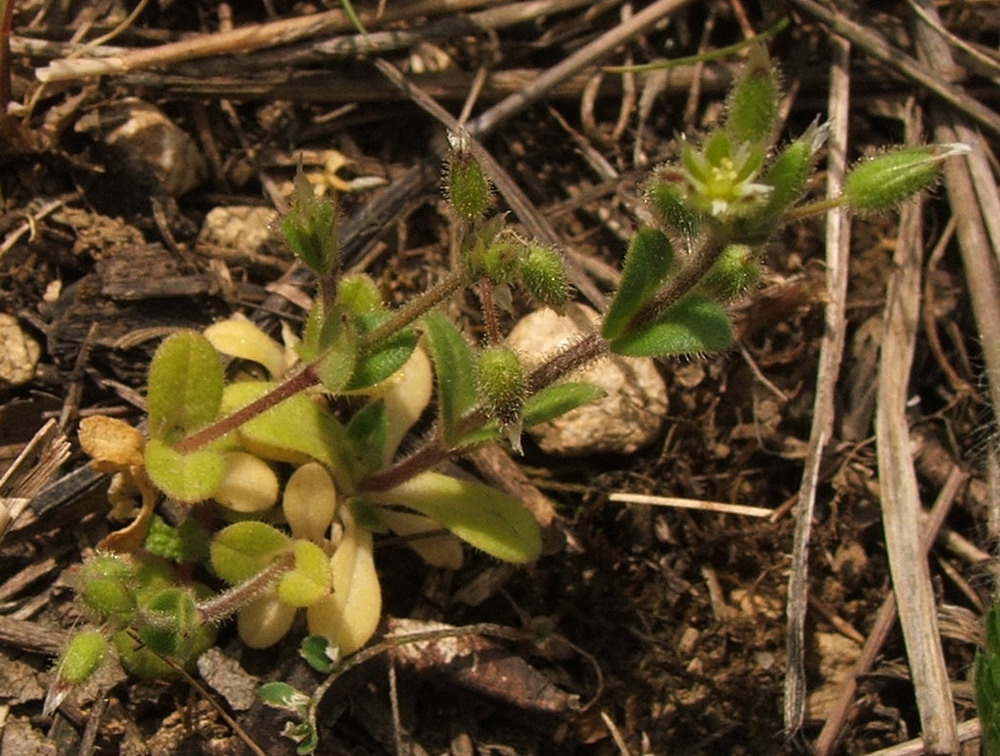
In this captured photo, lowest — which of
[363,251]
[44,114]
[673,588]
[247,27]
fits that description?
[673,588]

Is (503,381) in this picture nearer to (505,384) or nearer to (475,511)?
(505,384)

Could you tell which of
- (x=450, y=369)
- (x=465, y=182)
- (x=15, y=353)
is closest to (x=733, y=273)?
(x=465, y=182)

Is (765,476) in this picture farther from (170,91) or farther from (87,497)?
(170,91)

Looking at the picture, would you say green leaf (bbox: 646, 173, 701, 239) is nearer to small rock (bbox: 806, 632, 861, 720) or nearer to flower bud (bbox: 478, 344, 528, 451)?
flower bud (bbox: 478, 344, 528, 451)

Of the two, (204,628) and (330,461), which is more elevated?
(330,461)

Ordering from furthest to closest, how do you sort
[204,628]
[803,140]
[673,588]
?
1. [673,588]
2. [204,628]
3. [803,140]

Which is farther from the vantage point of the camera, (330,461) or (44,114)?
(44,114)

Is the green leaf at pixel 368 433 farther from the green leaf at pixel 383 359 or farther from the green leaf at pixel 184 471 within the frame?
the green leaf at pixel 184 471

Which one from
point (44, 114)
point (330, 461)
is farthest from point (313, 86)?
point (330, 461)

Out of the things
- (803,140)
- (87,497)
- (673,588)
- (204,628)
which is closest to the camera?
(803,140)
